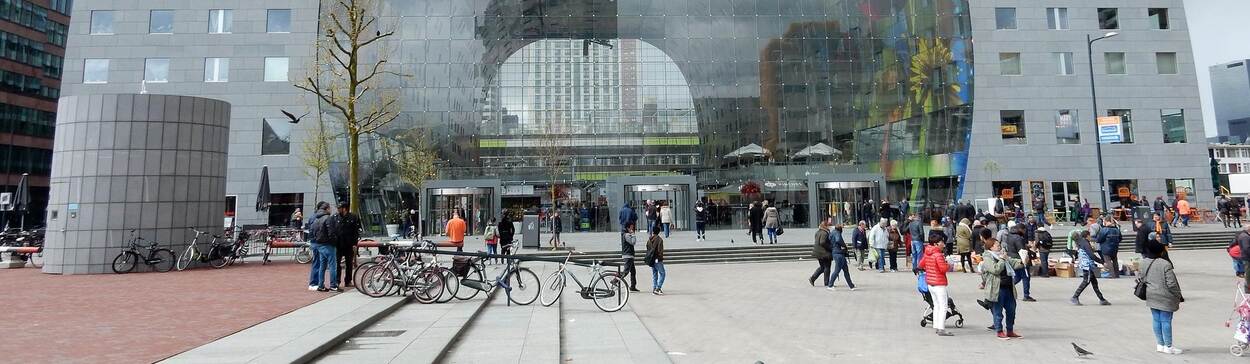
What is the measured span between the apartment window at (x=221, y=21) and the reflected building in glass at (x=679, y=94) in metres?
0.50

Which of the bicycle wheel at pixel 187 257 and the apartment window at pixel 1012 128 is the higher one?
Result: the apartment window at pixel 1012 128

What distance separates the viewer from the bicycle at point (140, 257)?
47.6ft

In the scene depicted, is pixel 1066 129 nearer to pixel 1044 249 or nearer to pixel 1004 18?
pixel 1004 18

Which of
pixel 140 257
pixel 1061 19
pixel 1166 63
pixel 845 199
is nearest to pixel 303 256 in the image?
pixel 140 257

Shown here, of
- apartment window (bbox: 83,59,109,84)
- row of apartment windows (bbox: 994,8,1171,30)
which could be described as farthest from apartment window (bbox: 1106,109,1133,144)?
apartment window (bbox: 83,59,109,84)

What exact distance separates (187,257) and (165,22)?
90.2ft

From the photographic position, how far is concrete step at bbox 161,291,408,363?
581 cm

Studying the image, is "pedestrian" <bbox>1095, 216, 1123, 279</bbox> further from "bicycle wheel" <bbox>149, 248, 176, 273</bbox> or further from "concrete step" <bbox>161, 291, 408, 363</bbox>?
"bicycle wheel" <bbox>149, 248, 176, 273</bbox>

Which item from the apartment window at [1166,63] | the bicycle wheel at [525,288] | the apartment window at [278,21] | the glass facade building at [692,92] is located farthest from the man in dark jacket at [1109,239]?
the apartment window at [278,21]

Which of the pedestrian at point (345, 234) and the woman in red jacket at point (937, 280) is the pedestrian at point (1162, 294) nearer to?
the woman in red jacket at point (937, 280)

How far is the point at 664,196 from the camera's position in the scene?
31.6m

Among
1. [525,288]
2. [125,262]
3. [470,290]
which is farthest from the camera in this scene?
[125,262]

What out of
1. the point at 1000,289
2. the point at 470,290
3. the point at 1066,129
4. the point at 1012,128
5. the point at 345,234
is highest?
the point at 1012,128

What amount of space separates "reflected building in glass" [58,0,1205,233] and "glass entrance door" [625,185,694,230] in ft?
11.1
